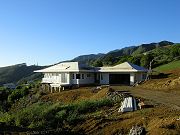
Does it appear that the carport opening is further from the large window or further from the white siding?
the large window

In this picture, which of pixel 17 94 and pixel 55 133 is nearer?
pixel 55 133

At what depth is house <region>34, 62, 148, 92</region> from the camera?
53062 millimetres

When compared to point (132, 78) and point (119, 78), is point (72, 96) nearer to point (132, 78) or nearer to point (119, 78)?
point (132, 78)

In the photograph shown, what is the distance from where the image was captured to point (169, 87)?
132 feet

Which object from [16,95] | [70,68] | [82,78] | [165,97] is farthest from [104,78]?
[165,97]

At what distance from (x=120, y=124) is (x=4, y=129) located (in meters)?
7.13

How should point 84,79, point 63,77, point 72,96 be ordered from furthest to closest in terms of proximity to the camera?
point 84,79, point 63,77, point 72,96

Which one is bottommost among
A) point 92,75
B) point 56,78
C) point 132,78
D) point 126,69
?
point 56,78

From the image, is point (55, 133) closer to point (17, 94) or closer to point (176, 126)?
point (176, 126)

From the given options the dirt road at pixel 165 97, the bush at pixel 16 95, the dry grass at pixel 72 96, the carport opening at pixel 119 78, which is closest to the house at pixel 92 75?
the carport opening at pixel 119 78

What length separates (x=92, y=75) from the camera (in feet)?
187

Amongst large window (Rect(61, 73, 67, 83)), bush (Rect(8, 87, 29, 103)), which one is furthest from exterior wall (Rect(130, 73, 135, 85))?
bush (Rect(8, 87, 29, 103))

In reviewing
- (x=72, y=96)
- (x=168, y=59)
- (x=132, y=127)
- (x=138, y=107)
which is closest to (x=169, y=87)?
(x=72, y=96)

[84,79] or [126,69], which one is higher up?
[126,69]
